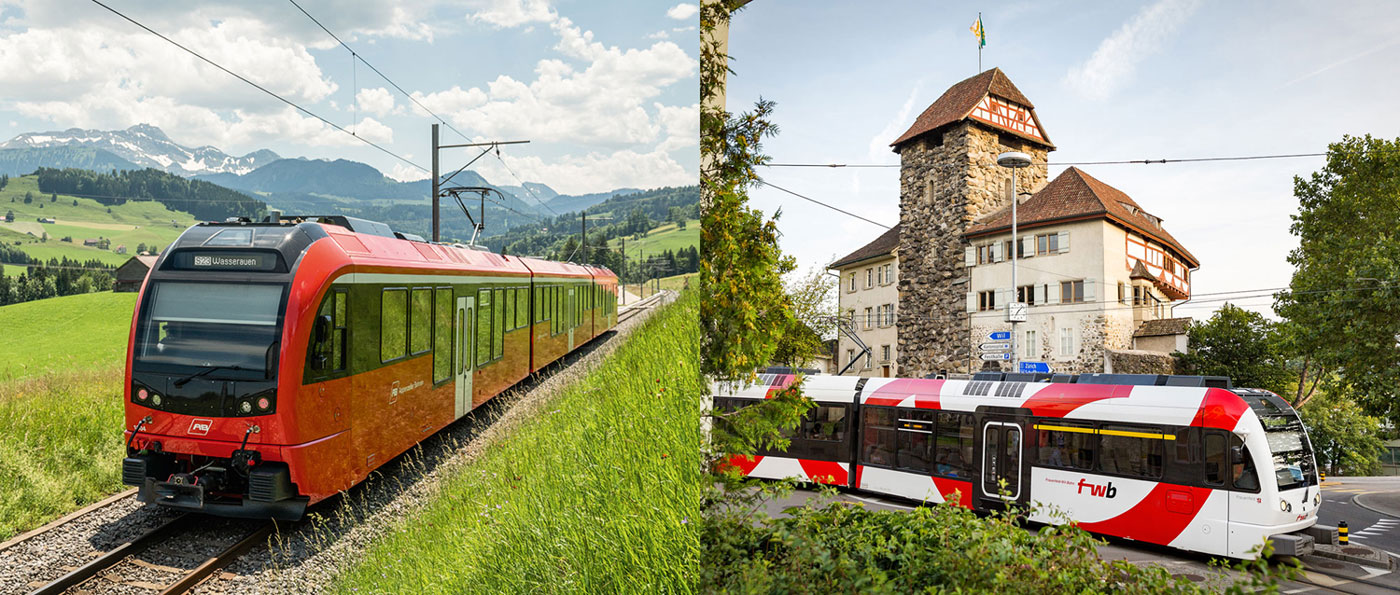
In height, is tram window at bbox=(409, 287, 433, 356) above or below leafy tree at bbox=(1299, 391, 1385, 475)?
above

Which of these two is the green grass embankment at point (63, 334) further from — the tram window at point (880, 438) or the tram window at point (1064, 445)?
the tram window at point (1064, 445)

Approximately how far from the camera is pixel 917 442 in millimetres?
4109

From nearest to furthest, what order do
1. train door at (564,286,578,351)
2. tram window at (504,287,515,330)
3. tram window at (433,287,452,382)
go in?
tram window at (433,287,452,382) < tram window at (504,287,515,330) < train door at (564,286,578,351)

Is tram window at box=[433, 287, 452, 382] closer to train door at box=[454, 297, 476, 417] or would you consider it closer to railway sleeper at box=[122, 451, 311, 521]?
train door at box=[454, 297, 476, 417]

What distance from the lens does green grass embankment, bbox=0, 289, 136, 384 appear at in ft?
22.2

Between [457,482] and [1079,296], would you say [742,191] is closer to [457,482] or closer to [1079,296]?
[1079,296]

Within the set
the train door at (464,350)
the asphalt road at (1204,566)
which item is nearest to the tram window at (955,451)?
the asphalt road at (1204,566)

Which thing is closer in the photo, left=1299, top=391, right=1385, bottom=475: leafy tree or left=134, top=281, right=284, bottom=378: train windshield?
left=134, top=281, right=284, bottom=378: train windshield

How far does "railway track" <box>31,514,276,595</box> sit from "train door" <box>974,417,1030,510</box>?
5.07m

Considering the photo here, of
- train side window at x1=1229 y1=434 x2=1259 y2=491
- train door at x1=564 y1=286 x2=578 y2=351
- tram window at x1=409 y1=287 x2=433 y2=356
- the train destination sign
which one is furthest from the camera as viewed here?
train door at x1=564 y1=286 x2=578 y2=351

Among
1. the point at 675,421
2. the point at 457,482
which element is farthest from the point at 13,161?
the point at 675,421

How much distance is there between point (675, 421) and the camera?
3.88 meters

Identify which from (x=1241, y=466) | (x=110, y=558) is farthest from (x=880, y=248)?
(x=110, y=558)

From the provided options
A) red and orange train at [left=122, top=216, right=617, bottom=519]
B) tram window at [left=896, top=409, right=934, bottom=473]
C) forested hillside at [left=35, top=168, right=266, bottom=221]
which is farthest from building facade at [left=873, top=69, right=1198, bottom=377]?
forested hillside at [left=35, top=168, right=266, bottom=221]
